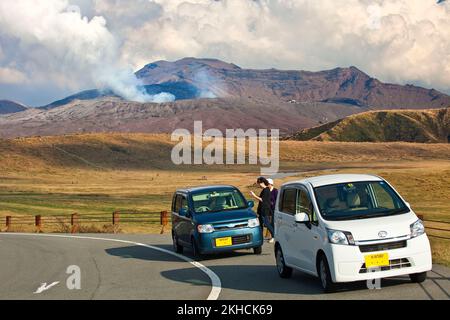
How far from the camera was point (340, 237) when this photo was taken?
37.3ft

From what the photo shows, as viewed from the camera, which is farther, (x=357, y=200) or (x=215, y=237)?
(x=215, y=237)

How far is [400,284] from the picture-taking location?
483 inches

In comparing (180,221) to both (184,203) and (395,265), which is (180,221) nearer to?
(184,203)

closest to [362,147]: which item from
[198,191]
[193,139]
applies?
[193,139]

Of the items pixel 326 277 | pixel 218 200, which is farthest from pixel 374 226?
pixel 218 200

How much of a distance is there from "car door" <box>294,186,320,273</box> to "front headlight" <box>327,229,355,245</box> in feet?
1.55

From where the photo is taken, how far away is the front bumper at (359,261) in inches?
442

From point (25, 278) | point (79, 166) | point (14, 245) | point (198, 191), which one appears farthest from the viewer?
point (79, 166)

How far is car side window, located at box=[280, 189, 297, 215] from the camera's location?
13.5 metres

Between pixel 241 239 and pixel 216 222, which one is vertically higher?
pixel 216 222

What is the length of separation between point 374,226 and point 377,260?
0.49 metres
